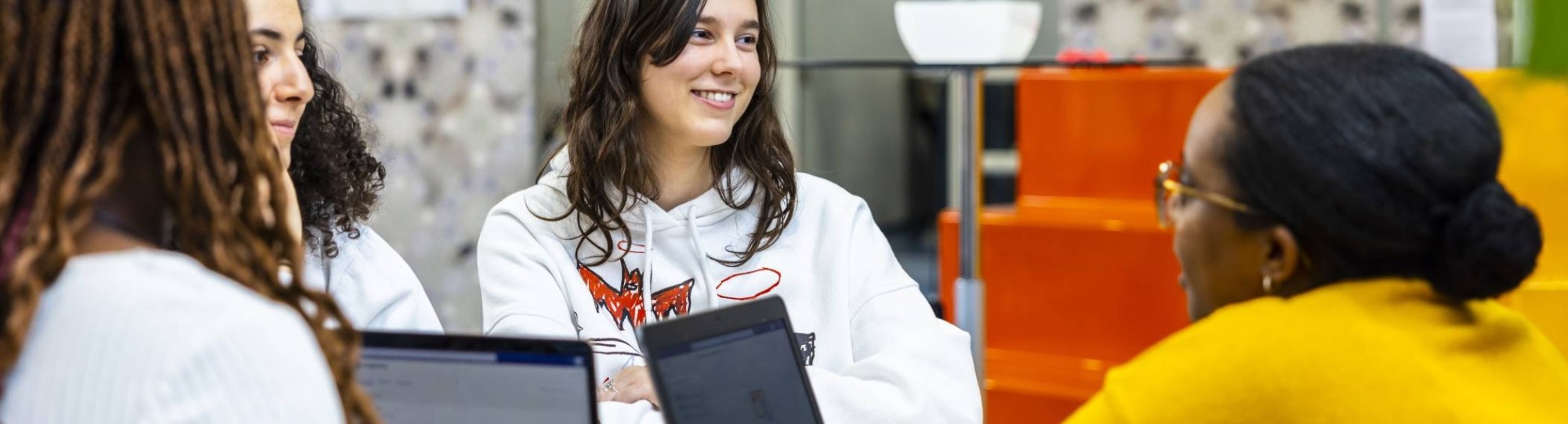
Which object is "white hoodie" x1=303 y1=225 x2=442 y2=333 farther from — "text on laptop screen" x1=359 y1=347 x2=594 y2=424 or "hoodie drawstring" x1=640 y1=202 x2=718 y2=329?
"text on laptop screen" x1=359 y1=347 x2=594 y2=424

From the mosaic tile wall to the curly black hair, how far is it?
2.71 m

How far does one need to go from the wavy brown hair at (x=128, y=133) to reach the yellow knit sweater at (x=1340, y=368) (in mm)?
574

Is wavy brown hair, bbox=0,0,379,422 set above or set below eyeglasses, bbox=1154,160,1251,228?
above

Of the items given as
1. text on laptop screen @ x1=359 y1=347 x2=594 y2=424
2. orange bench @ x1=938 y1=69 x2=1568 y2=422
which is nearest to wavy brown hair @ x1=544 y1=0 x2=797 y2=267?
text on laptop screen @ x1=359 y1=347 x2=594 y2=424

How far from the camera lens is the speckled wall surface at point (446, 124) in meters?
4.32

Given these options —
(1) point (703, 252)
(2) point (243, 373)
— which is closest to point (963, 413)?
(1) point (703, 252)

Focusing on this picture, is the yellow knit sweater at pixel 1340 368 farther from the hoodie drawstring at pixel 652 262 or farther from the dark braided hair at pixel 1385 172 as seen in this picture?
the hoodie drawstring at pixel 652 262

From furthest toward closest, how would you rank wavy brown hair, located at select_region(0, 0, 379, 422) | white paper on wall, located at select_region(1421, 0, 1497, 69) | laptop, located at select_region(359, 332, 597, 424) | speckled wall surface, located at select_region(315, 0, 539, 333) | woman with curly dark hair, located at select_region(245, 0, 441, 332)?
speckled wall surface, located at select_region(315, 0, 539, 333) < white paper on wall, located at select_region(1421, 0, 1497, 69) < woman with curly dark hair, located at select_region(245, 0, 441, 332) < laptop, located at select_region(359, 332, 597, 424) < wavy brown hair, located at select_region(0, 0, 379, 422)

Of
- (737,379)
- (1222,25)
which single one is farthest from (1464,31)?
(737,379)

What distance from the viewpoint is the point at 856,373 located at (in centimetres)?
166

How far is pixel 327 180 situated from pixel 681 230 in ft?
1.37

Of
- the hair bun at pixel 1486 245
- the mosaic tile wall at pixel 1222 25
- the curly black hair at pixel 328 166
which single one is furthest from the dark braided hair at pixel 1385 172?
the mosaic tile wall at pixel 1222 25

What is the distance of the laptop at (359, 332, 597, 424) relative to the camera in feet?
3.62

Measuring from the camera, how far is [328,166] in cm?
165
